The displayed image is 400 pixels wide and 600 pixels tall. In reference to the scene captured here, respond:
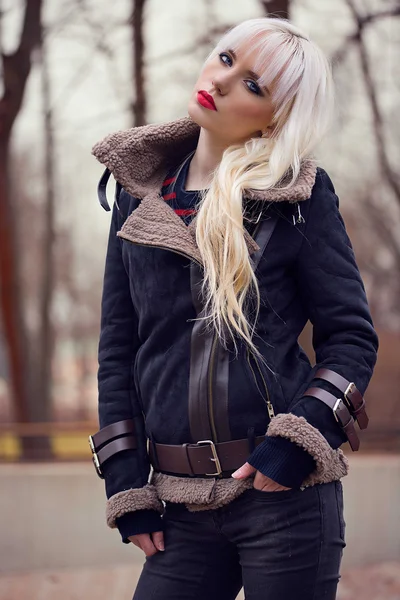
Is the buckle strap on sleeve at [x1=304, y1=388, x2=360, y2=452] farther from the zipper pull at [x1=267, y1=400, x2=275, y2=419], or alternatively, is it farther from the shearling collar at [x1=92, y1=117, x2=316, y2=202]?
the shearling collar at [x1=92, y1=117, x2=316, y2=202]

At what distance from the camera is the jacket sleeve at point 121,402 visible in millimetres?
1931

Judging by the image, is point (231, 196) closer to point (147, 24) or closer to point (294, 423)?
point (294, 423)

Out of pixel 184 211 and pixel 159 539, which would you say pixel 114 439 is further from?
pixel 184 211

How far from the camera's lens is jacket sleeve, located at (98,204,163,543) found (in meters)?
1.93

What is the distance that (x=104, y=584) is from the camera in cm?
507

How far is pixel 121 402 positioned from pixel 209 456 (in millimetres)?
311

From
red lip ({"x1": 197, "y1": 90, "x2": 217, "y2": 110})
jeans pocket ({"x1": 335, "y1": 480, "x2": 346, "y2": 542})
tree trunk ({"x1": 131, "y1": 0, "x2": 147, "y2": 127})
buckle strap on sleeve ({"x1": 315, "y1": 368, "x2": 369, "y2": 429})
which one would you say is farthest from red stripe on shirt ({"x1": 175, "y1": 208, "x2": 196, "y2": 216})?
tree trunk ({"x1": 131, "y1": 0, "x2": 147, "y2": 127})

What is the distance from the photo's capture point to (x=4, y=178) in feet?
23.3

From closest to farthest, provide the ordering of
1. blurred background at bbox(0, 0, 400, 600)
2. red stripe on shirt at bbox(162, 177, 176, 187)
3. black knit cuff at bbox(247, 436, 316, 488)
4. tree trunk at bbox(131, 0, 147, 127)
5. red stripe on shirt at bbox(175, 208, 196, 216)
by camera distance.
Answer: black knit cuff at bbox(247, 436, 316, 488) < red stripe on shirt at bbox(175, 208, 196, 216) < red stripe on shirt at bbox(162, 177, 176, 187) < blurred background at bbox(0, 0, 400, 600) < tree trunk at bbox(131, 0, 147, 127)

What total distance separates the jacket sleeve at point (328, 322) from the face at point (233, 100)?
0.21m

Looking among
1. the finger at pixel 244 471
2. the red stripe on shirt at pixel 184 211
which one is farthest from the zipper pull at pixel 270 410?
the red stripe on shirt at pixel 184 211

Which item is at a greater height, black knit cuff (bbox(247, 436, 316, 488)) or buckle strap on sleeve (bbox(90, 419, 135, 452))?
black knit cuff (bbox(247, 436, 316, 488))

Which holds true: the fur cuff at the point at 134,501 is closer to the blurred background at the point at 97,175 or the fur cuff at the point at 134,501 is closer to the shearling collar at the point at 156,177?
the shearling collar at the point at 156,177

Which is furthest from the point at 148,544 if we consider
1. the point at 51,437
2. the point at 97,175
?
the point at 97,175
